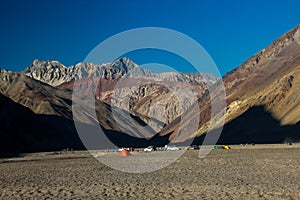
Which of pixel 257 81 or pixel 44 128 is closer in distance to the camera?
pixel 44 128

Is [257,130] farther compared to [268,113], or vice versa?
[268,113]

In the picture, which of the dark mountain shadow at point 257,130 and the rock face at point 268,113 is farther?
the rock face at point 268,113

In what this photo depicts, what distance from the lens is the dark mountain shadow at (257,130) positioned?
12362cm

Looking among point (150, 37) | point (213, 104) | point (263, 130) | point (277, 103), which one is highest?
point (213, 104)

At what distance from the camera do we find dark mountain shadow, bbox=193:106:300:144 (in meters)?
124

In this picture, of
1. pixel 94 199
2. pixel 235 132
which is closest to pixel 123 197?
pixel 94 199

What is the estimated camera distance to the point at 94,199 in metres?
18.0

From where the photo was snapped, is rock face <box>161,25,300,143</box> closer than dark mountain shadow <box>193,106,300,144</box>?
No

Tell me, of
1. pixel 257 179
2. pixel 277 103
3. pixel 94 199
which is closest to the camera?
pixel 94 199

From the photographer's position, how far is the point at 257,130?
140 metres

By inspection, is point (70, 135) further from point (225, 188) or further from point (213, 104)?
point (225, 188)

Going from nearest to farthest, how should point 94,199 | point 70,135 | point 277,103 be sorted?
1. point 94,199
2. point 277,103
3. point 70,135

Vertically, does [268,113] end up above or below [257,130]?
above

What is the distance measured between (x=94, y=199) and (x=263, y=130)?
12543 cm
